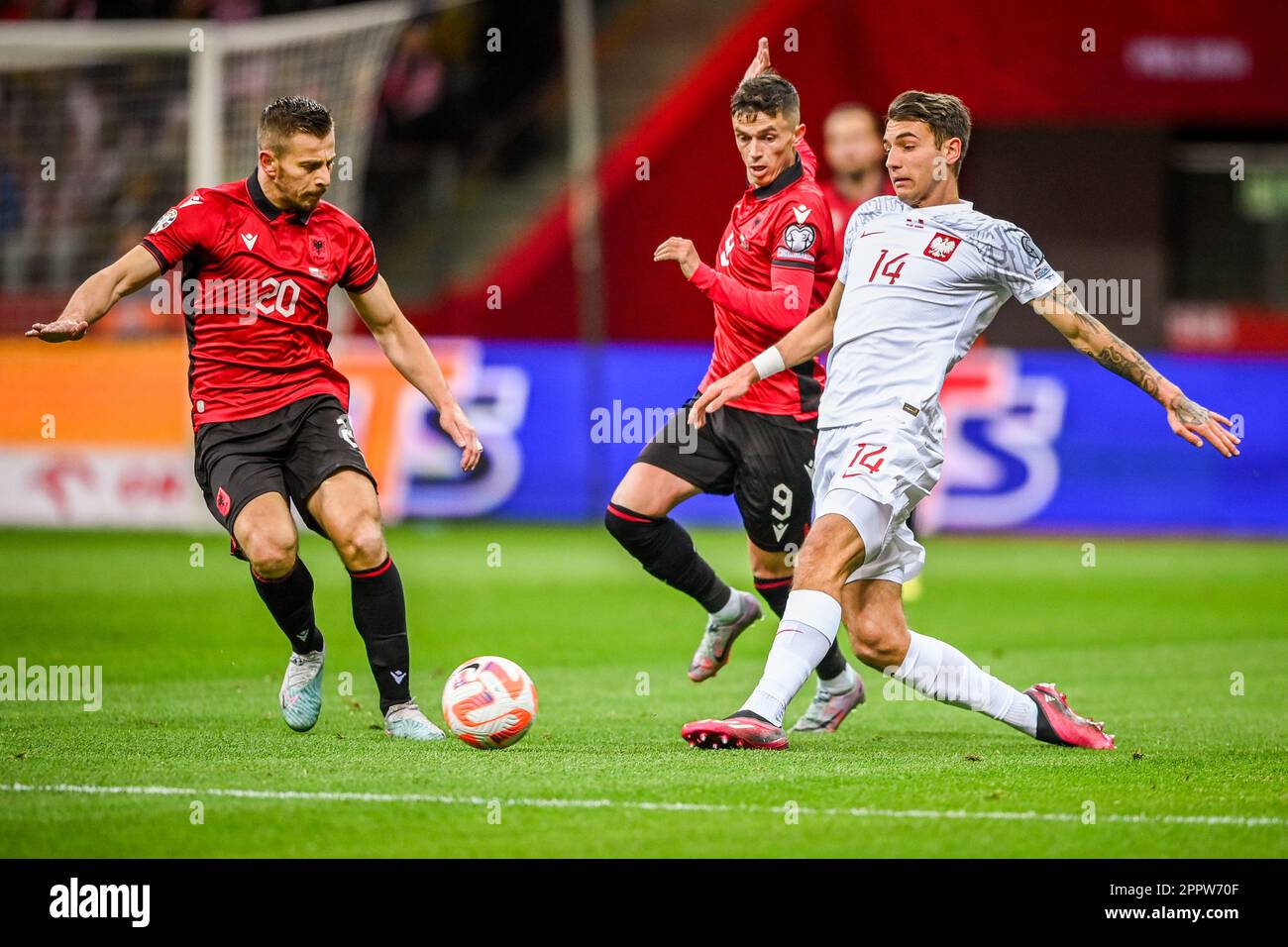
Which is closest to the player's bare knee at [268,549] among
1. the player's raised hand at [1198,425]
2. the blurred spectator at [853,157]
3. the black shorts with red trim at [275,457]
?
the black shorts with red trim at [275,457]

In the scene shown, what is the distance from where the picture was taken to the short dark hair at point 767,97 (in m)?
7.41

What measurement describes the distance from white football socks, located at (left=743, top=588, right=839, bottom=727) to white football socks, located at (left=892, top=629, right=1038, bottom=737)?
1.44 feet

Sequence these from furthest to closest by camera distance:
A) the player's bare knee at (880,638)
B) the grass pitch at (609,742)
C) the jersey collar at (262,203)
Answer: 1. the jersey collar at (262,203)
2. the player's bare knee at (880,638)
3. the grass pitch at (609,742)

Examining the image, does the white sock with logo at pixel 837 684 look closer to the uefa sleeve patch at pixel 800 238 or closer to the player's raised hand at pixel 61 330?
the uefa sleeve patch at pixel 800 238

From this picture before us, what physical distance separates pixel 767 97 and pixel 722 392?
1346 millimetres

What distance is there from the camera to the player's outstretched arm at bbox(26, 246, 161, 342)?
6391 mm

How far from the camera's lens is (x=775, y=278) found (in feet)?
24.7

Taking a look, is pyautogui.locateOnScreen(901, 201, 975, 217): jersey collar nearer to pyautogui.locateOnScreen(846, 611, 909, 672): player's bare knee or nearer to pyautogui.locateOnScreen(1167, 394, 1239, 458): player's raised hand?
pyautogui.locateOnScreen(1167, 394, 1239, 458): player's raised hand

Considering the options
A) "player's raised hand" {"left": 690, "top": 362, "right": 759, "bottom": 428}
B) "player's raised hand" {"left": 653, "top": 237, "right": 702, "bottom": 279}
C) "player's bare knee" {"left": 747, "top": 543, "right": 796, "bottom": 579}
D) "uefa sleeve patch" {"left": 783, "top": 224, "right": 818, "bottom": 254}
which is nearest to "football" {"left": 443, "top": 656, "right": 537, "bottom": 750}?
"player's raised hand" {"left": 690, "top": 362, "right": 759, "bottom": 428}

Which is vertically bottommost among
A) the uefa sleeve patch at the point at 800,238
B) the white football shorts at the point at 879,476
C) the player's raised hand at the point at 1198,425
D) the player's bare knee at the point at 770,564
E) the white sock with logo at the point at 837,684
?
the white sock with logo at the point at 837,684

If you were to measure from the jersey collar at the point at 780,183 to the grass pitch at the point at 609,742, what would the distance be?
2.28 m

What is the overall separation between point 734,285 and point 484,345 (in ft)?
35.4

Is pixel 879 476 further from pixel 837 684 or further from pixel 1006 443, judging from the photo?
pixel 1006 443

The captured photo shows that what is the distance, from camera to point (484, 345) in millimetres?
18062
